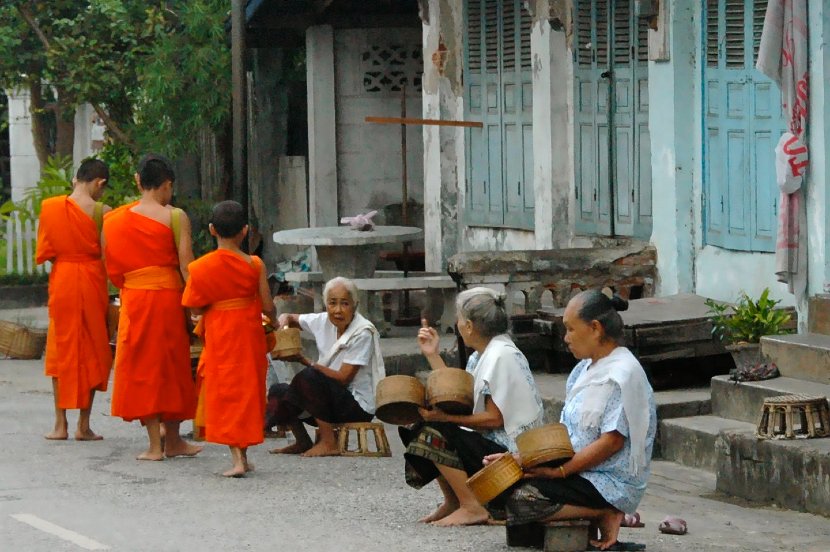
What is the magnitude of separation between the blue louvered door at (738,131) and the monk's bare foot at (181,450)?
383 cm

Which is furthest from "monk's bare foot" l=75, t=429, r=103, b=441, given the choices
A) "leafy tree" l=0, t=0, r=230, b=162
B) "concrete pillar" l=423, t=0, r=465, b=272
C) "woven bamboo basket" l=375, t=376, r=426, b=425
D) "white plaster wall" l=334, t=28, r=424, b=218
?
"leafy tree" l=0, t=0, r=230, b=162

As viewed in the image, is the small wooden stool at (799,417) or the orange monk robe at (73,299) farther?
the orange monk robe at (73,299)

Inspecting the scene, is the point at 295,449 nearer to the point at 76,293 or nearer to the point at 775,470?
the point at 76,293

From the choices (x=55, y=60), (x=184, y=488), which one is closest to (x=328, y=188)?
(x=55, y=60)

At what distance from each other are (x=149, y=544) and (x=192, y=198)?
14.5 m

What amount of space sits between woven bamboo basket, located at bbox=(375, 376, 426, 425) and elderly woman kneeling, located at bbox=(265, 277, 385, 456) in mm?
1747

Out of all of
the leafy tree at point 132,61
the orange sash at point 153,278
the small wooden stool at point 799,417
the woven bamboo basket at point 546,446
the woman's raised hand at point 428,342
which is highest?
the leafy tree at point 132,61

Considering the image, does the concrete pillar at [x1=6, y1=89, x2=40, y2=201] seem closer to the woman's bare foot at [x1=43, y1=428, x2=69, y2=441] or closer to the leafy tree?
the leafy tree

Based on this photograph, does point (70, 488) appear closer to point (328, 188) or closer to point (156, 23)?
point (328, 188)

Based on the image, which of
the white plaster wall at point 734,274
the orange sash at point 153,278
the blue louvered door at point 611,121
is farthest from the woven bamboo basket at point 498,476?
the blue louvered door at point 611,121

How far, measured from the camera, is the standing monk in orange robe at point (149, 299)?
9.88 metres

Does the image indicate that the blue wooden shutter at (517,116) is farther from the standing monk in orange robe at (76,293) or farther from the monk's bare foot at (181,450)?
the monk's bare foot at (181,450)

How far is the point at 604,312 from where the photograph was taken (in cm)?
720

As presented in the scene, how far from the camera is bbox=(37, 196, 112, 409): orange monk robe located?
34.9ft
